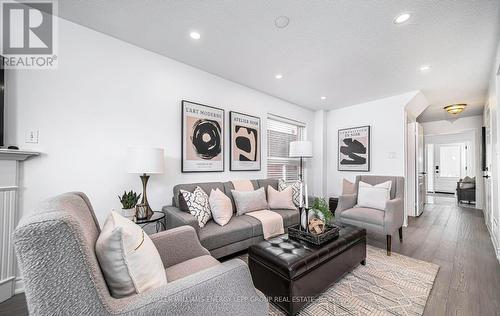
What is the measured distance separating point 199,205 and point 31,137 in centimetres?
161

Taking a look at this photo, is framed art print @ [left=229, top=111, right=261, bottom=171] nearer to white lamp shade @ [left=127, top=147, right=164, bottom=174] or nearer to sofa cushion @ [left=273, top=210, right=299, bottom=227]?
sofa cushion @ [left=273, top=210, right=299, bottom=227]

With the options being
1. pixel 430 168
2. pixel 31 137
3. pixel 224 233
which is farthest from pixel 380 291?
pixel 430 168

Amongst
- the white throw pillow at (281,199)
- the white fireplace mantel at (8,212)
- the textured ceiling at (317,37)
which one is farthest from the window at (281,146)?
the white fireplace mantel at (8,212)

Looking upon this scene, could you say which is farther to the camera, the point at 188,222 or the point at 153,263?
the point at 188,222

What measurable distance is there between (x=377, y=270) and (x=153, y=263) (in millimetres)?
2241

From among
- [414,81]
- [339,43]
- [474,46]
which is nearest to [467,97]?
[414,81]

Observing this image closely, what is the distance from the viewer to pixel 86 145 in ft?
6.56

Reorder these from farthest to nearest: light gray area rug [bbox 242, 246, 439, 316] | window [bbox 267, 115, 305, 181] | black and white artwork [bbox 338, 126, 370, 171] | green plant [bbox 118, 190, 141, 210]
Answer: black and white artwork [bbox 338, 126, 370, 171], window [bbox 267, 115, 305, 181], green plant [bbox 118, 190, 141, 210], light gray area rug [bbox 242, 246, 439, 316]

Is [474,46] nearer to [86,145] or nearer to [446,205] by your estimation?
[86,145]

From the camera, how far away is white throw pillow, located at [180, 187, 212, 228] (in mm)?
2160

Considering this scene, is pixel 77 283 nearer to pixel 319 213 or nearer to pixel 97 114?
pixel 319 213

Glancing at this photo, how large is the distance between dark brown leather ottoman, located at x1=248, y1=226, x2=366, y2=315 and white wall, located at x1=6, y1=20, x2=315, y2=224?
1.55m

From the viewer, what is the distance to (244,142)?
3361 millimetres

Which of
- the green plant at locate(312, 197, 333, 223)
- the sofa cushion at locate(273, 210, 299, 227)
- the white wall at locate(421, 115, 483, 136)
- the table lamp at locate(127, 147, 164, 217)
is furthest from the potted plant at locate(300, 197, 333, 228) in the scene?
the white wall at locate(421, 115, 483, 136)
